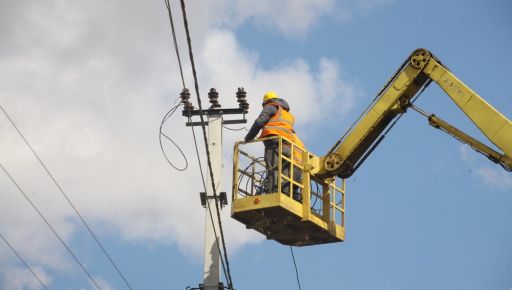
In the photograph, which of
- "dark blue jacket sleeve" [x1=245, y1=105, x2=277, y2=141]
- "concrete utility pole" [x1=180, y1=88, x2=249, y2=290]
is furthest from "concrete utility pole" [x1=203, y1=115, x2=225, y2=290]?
"dark blue jacket sleeve" [x1=245, y1=105, x2=277, y2=141]

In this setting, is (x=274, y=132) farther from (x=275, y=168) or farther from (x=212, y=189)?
(x=212, y=189)

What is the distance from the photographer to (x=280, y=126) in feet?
49.7

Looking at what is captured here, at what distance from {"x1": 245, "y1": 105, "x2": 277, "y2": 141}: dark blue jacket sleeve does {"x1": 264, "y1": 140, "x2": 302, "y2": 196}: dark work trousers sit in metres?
0.34

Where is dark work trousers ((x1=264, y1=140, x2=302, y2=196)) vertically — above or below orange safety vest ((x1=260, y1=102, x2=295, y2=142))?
Result: below

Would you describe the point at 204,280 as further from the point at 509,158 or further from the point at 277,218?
the point at 509,158

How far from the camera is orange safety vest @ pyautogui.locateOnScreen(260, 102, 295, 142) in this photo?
15.1 metres

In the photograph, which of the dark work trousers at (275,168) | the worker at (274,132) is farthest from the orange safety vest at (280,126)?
the dark work trousers at (275,168)

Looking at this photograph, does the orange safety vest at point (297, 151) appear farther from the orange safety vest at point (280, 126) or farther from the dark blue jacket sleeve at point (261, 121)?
the dark blue jacket sleeve at point (261, 121)

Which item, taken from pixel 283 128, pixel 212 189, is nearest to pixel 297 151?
pixel 283 128

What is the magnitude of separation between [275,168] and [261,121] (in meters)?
1.07

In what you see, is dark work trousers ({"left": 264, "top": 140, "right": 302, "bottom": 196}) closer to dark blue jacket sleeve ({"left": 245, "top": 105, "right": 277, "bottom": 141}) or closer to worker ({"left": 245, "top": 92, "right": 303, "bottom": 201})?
worker ({"left": 245, "top": 92, "right": 303, "bottom": 201})

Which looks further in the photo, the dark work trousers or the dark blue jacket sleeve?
the dark blue jacket sleeve

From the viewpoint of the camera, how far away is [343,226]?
1583 cm

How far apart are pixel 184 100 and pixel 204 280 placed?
13.1ft
